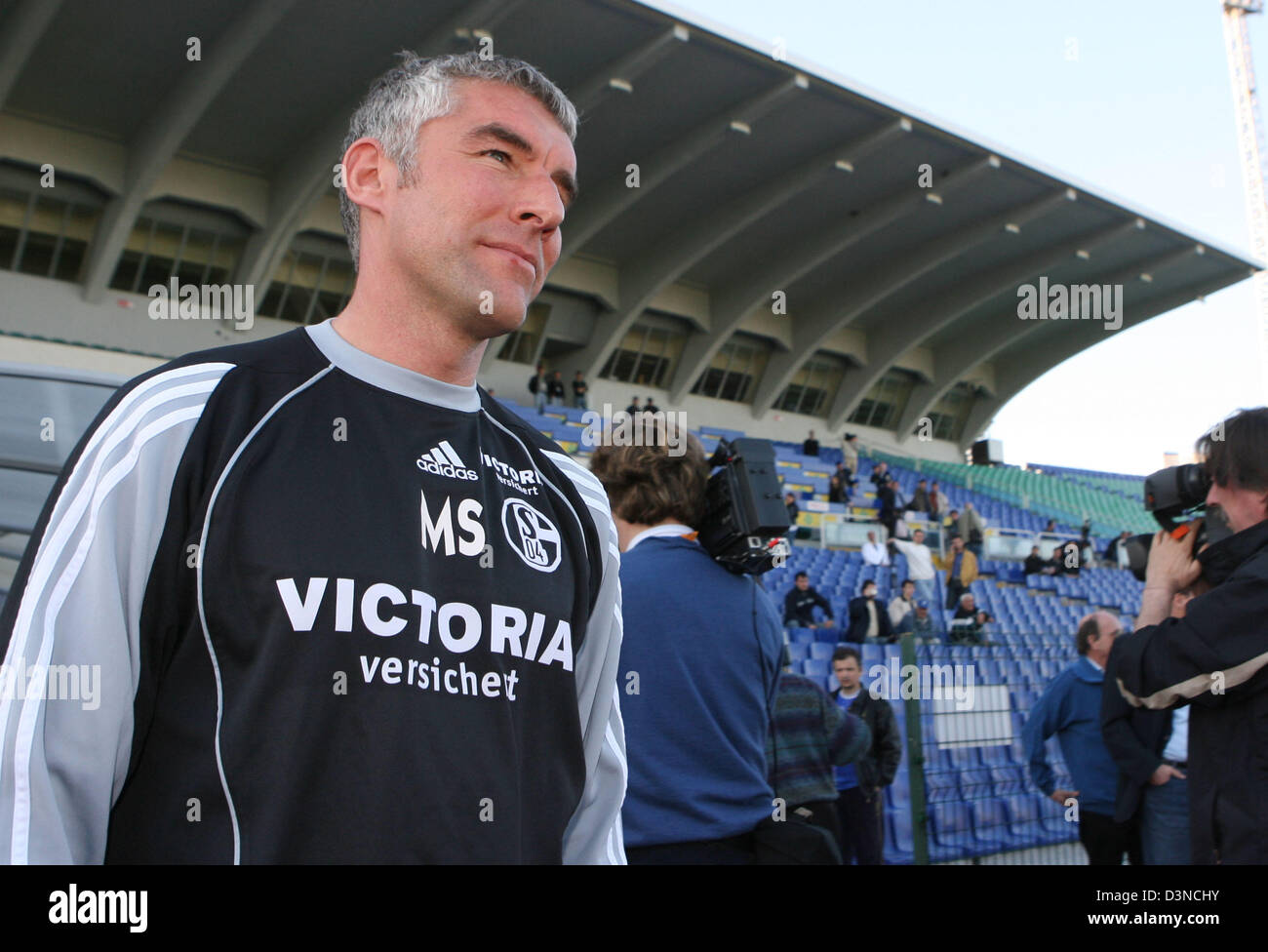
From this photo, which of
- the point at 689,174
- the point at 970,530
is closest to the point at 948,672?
the point at 970,530

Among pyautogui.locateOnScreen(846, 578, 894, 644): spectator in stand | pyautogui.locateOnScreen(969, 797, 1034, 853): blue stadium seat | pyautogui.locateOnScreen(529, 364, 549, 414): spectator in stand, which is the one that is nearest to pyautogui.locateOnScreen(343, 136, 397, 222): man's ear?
pyautogui.locateOnScreen(969, 797, 1034, 853): blue stadium seat

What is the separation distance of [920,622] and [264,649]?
A: 1006 centimetres

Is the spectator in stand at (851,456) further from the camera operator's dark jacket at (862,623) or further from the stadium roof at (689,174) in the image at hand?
the camera operator's dark jacket at (862,623)

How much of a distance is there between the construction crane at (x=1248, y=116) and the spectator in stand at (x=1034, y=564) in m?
26.8

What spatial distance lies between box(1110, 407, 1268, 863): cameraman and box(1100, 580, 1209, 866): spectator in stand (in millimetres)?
1600

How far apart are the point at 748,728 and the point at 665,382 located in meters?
23.0

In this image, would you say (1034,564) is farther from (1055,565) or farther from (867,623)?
(867,623)

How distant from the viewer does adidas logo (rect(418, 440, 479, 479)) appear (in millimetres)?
1249

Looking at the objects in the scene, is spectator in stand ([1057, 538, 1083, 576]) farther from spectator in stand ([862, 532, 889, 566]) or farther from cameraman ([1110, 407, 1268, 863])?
cameraman ([1110, 407, 1268, 863])

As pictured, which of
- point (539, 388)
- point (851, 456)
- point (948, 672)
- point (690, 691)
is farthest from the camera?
point (851, 456)

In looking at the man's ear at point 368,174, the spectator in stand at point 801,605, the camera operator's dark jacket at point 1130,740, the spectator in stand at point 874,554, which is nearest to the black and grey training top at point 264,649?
the man's ear at point 368,174

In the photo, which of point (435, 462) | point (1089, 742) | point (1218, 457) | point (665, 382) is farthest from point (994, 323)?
point (435, 462)

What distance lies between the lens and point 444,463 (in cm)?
127
